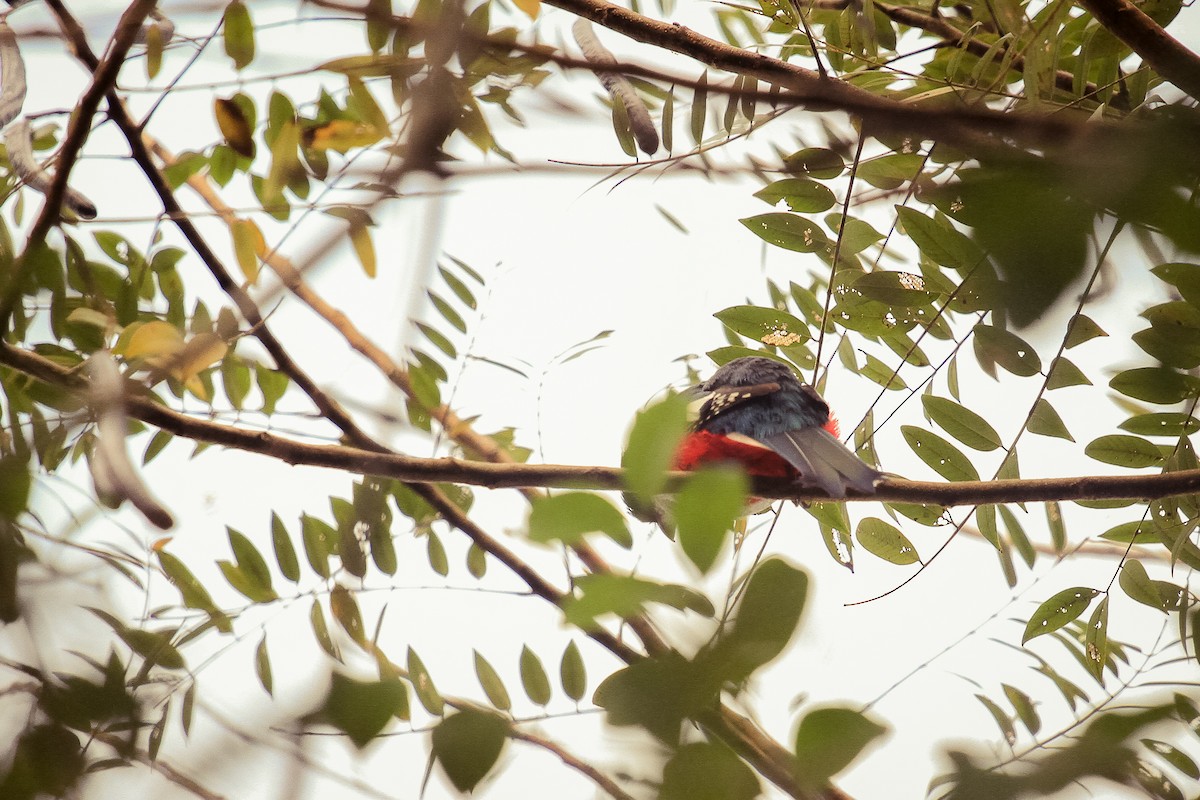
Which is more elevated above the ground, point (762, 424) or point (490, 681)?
point (762, 424)

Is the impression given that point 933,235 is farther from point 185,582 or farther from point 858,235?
point 185,582

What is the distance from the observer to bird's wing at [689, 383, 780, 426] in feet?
6.77

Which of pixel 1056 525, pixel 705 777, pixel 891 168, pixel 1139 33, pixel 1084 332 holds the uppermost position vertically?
pixel 891 168

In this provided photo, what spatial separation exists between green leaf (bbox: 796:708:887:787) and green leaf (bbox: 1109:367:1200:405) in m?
0.57

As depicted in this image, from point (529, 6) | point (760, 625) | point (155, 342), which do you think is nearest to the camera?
point (760, 625)

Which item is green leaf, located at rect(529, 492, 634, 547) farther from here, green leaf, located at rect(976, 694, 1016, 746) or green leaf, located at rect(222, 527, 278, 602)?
green leaf, located at rect(222, 527, 278, 602)

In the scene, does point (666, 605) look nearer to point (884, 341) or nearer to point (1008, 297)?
point (1008, 297)

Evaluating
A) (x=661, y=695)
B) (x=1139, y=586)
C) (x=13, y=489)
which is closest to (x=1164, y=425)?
(x=1139, y=586)

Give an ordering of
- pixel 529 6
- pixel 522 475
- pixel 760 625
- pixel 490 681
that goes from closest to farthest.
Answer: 1. pixel 760 625
2. pixel 529 6
3. pixel 522 475
4. pixel 490 681

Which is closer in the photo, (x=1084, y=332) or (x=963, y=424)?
(x=1084, y=332)

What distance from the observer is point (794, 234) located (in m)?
1.87

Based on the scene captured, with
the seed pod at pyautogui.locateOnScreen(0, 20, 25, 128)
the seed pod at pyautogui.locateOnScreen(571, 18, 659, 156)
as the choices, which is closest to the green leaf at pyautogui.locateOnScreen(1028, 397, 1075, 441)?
the seed pod at pyautogui.locateOnScreen(571, 18, 659, 156)

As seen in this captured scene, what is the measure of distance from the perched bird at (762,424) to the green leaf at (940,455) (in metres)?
0.16

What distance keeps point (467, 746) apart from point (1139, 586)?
1.74 meters
